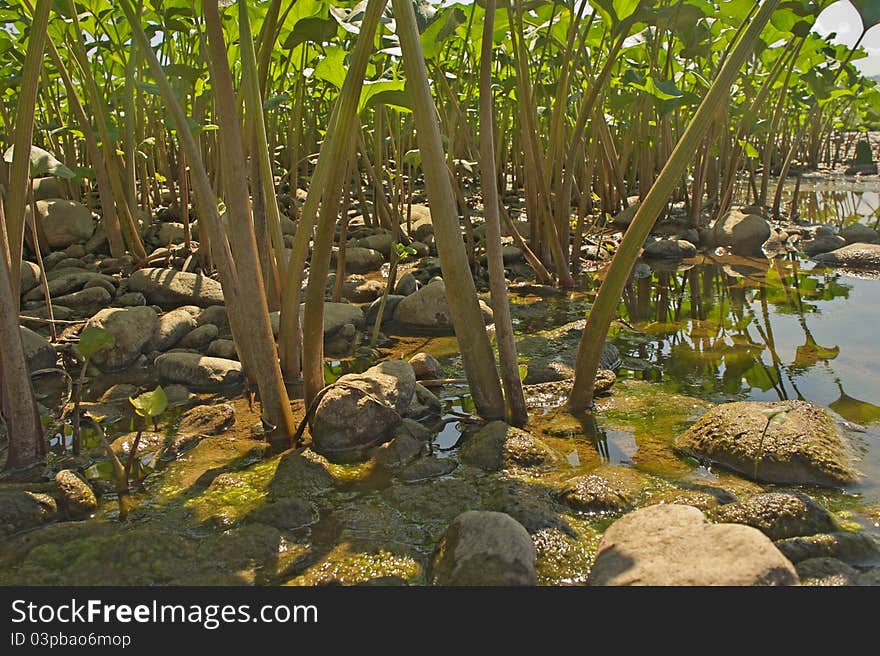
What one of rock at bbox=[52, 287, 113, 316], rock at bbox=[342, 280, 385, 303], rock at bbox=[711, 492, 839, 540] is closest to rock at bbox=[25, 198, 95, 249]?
rock at bbox=[52, 287, 113, 316]

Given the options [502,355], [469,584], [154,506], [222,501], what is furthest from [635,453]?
[154,506]

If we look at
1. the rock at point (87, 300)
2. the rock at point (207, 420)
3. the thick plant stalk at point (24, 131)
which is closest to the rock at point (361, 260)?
the rock at point (87, 300)

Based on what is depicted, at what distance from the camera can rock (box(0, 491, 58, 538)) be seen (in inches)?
81.0

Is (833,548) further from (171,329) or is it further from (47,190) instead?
(47,190)

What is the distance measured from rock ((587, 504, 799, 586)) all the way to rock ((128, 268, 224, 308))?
3166 millimetres

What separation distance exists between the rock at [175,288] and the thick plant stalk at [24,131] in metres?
1.98

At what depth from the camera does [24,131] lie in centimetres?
231

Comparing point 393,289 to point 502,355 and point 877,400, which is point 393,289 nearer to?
point 502,355

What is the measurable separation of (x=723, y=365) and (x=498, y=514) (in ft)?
6.95

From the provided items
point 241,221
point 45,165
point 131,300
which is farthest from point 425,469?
point 131,300

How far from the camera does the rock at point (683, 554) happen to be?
1.60 meters

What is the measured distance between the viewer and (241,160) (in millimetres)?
2264

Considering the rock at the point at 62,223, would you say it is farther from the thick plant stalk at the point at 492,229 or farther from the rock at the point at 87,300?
the thick plant stalk at the point at 492,229

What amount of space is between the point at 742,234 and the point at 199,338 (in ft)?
16.7
